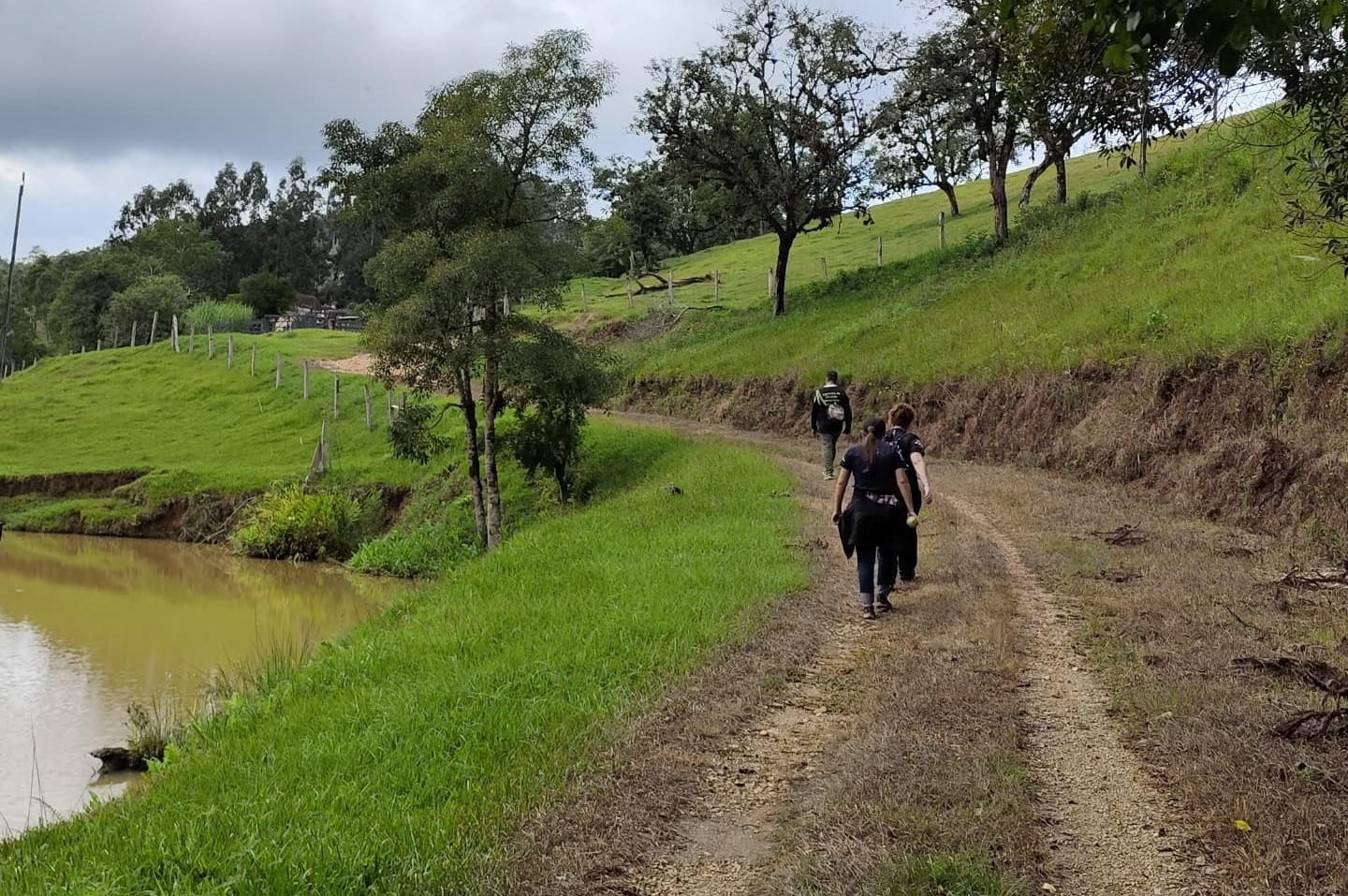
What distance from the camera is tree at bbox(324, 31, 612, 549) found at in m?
21.0

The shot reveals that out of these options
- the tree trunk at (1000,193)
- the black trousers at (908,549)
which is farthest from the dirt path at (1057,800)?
the tree trunk at (1000,193)

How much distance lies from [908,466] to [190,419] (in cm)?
4229

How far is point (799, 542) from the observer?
520 inches

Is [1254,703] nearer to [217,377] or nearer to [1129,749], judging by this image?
[1129,749]

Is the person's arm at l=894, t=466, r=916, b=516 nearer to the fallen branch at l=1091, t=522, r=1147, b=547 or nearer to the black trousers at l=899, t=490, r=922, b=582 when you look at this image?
the black trousers at l=899, t=490, r=922, b=582

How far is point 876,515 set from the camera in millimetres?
9398

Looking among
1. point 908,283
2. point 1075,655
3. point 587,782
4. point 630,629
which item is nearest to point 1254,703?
point 1075,655

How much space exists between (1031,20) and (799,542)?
28.7ft

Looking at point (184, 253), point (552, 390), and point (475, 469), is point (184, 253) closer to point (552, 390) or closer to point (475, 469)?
point (475, 469)

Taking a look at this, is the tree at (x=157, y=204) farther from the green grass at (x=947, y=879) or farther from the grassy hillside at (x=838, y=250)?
the green grass at (x=947, y=879)

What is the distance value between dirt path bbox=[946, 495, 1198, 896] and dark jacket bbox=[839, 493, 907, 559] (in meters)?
2.01

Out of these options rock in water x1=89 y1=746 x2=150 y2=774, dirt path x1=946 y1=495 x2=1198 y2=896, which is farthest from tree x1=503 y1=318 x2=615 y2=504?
dirt path x1=946 y1=495 x2=1198 y2=896

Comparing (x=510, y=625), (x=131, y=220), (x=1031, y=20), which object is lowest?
(x=510, y=625)

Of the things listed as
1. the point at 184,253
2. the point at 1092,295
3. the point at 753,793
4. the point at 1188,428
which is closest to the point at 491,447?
the point at 1092,295
